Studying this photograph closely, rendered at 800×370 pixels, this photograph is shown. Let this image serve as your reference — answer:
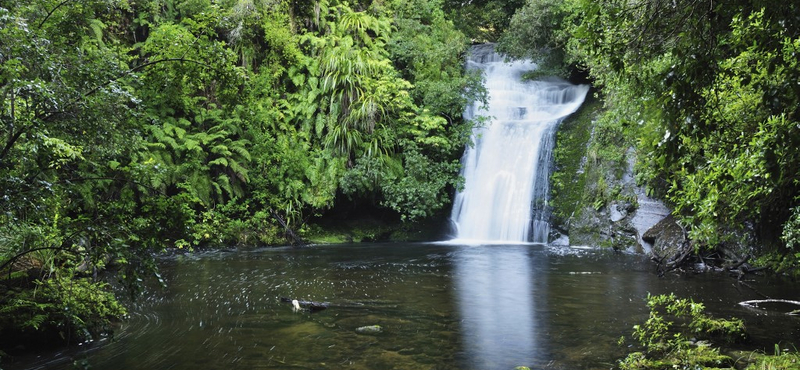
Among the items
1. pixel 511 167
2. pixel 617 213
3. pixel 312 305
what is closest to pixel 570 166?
pixel 511 167

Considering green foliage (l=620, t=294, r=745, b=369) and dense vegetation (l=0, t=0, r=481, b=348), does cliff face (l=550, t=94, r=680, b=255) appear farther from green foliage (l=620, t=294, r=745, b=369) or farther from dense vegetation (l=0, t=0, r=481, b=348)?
green foliage (l=620, t=294, r=745, b=369)

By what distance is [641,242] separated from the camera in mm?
14023

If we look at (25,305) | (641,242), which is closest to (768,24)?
(25,305)

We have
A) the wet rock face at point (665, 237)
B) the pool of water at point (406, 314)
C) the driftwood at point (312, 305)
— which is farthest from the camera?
the wet rock face at point (665, 237)

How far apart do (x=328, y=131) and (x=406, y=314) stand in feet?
38.3

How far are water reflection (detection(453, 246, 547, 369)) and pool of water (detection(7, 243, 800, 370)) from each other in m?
0.03

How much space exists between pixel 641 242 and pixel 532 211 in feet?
14.1

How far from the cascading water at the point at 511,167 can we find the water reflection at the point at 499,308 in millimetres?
3502

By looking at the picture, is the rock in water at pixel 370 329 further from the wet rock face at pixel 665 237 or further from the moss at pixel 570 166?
the moss at pixel 570 166

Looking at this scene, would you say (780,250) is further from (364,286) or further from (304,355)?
(304,355)

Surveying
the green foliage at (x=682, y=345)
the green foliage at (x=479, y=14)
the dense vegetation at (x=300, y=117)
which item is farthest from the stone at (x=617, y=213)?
the green foliage at (x=479, y=14)

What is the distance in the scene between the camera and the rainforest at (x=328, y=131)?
388 centimetres

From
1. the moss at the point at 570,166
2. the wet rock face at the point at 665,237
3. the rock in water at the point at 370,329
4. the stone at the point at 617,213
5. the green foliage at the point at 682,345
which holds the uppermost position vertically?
the moss at the point at 570,166

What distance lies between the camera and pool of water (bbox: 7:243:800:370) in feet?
19.6
